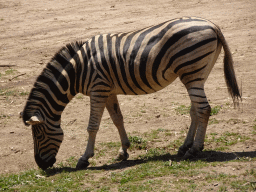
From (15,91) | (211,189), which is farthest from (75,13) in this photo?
(211,189)

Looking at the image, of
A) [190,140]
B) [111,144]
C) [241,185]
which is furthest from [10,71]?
[241,185]

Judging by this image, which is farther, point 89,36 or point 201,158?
point 89,36

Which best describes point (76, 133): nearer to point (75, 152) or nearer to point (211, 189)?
point (75, 152)

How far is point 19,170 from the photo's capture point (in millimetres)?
7062

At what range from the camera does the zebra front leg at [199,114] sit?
607 cm

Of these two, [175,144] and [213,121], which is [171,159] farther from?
[213,121]

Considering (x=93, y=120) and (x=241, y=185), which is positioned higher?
(x=93, y=120)

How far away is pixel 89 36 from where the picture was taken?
1439cm

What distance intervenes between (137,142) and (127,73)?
1.65 metres

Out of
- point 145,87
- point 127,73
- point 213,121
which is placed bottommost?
point 213,121

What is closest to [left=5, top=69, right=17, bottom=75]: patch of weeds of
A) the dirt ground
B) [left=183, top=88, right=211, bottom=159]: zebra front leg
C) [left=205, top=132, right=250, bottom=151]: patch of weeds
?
the dirt ground

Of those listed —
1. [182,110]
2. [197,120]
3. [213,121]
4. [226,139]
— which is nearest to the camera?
[197,120]

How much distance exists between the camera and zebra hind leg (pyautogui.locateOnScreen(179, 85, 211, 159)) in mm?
Answer: 6070

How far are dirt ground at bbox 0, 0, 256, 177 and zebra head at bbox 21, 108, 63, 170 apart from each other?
1.85 feet
